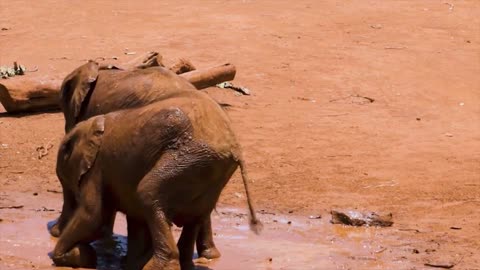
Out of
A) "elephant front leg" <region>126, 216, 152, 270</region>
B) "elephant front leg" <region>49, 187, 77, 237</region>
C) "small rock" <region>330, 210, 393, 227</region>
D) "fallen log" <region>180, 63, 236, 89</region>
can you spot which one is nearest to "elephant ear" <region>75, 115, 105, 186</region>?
"elephant front leg" <region>126, 216, 152, 270</region>

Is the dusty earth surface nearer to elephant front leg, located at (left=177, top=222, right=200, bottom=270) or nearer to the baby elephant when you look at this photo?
elephant front leg, located at (left=177, top=222, right=200, bottom=270)

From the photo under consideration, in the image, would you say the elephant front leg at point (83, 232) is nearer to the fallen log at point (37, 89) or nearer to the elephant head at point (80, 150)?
the elephant head at point (80, 150)

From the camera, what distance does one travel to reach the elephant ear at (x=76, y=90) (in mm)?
8938

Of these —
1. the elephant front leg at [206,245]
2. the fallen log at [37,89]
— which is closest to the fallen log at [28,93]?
the fallen log at [37,89]

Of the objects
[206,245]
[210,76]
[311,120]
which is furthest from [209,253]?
[311,120]

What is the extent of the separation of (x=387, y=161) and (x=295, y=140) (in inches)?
44.4

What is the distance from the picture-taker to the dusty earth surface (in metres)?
9.46

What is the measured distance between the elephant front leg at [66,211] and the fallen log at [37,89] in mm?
3510

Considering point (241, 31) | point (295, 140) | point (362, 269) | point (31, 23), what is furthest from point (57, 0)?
point (362, 269)

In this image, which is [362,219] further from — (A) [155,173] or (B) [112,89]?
(A) [155,173]

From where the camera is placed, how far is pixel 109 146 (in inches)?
313

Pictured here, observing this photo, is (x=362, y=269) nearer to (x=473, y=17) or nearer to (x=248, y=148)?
(x=248, y=148)

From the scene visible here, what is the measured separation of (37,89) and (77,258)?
4.60 metres

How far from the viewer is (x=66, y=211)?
908 cm
